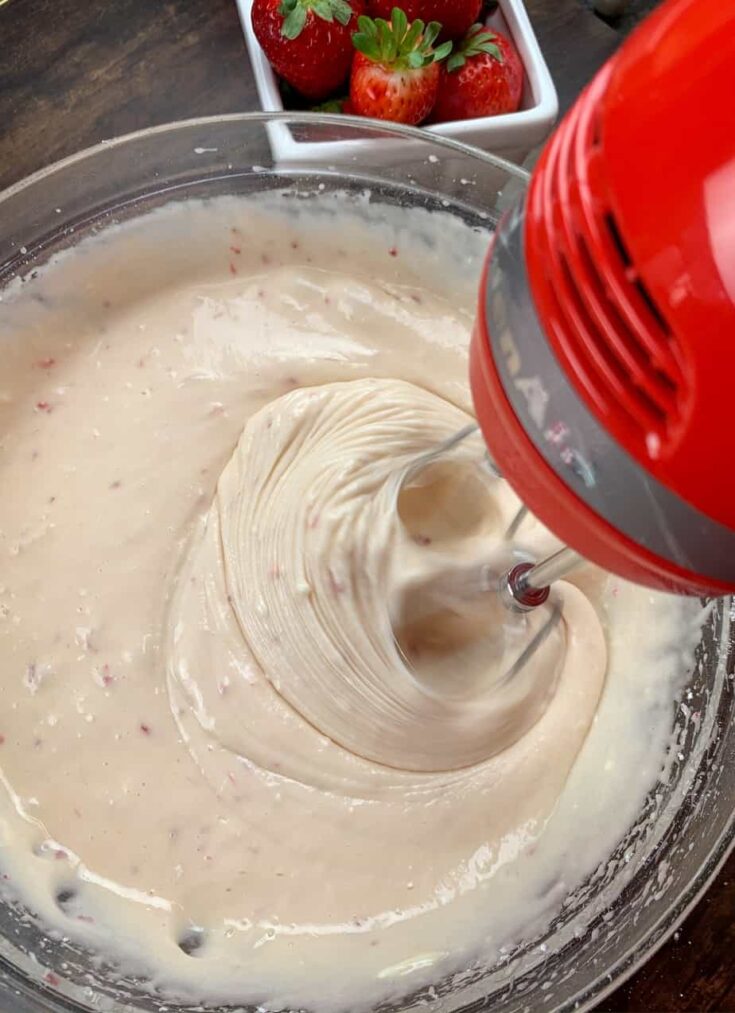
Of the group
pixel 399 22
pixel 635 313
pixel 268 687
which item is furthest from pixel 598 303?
pixel 399 22

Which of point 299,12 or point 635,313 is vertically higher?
point 299,12

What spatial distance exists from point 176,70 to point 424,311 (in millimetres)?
415

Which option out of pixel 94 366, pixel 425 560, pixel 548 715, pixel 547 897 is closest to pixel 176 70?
pixel 94 366

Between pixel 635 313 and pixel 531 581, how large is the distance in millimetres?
424

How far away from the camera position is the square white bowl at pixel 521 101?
93cm

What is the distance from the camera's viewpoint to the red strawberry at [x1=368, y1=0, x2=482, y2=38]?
0.91 m

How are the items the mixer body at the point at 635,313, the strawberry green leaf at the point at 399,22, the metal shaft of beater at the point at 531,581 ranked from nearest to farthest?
1. the mixer body at the point at 635,313
2. the metal shaft of beater at the point at 531,581
3. the strawberry green leaf at the point at 399,22

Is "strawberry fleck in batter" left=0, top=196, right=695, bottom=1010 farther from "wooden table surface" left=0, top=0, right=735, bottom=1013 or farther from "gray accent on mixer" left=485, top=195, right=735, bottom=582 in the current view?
"gray accent on mixer" left=485, top=195, right=735, bottom=582

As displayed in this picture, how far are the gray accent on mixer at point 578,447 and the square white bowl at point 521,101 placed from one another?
581 mm

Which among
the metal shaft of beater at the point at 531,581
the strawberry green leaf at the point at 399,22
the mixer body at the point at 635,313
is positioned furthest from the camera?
the strawberry green leaf at the point at 399,22

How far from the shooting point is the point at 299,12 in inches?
35.3

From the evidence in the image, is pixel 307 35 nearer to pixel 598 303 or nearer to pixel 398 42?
pixel 398 42

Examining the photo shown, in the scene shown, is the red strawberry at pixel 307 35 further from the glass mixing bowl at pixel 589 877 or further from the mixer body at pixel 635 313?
the mixer body at pixel 635 313

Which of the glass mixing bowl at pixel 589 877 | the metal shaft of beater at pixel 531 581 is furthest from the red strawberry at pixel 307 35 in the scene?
the metal shaft of beater at pixel 531 581
